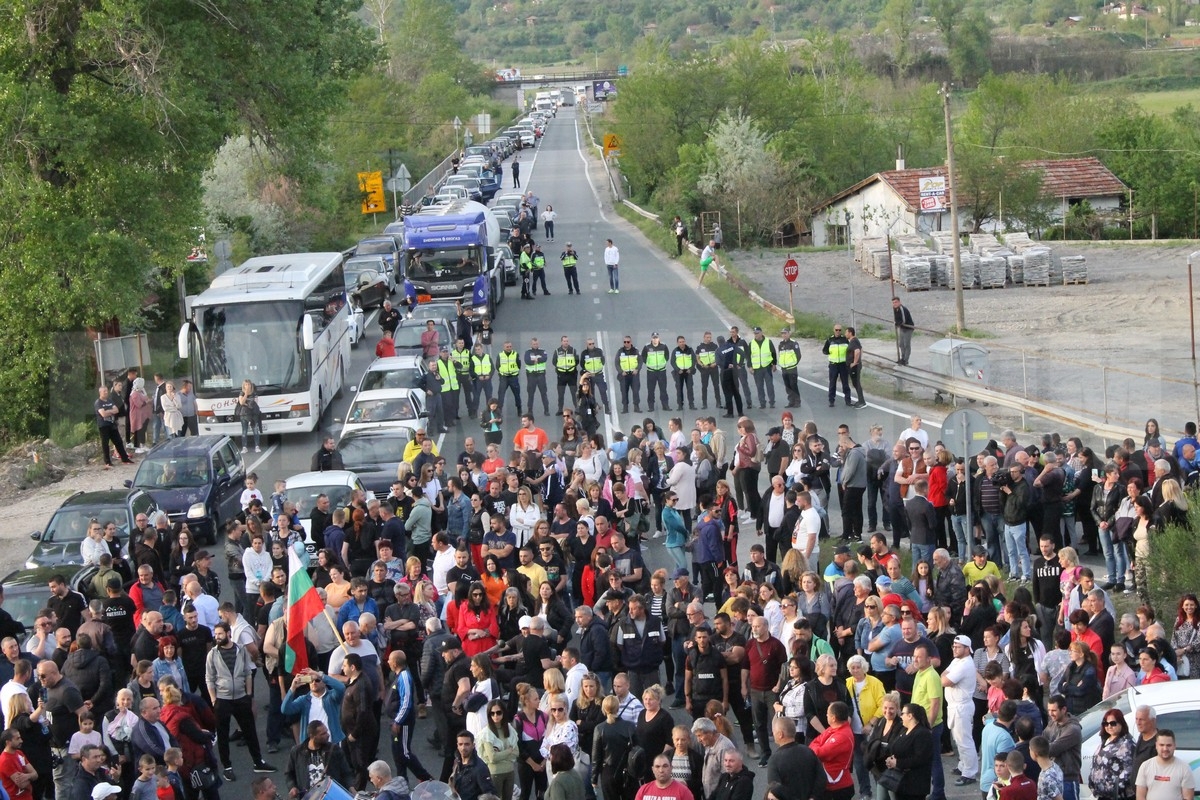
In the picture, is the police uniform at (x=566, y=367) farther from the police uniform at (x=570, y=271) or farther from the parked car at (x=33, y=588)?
the police uniform at (x=570, y=271)

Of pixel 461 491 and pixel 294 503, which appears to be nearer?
pixel 461 491

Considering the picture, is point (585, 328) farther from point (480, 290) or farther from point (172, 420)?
point (172, 420)

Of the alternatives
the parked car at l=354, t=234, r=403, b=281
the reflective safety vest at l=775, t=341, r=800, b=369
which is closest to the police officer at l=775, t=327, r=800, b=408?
the reflective safety vest at l=775, t=341, r=800, b=369

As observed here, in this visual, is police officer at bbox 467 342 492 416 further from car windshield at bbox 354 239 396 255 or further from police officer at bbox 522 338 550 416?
car windshield at bbox 354 239 396 255

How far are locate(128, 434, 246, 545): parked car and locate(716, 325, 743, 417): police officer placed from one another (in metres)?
9.06

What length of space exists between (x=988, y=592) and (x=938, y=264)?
3525cm

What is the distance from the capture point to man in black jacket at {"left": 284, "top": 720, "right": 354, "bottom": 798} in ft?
35.2

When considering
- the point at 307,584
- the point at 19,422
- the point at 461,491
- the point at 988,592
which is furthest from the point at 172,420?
the point at 988,592

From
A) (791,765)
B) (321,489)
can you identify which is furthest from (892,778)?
(321,489)

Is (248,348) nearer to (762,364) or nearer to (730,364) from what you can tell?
(730,364)

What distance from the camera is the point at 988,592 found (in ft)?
42.5

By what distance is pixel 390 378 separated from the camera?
2659 centimetres

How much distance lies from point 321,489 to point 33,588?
464 centimetres

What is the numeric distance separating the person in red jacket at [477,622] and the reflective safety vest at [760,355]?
14.3 metres
